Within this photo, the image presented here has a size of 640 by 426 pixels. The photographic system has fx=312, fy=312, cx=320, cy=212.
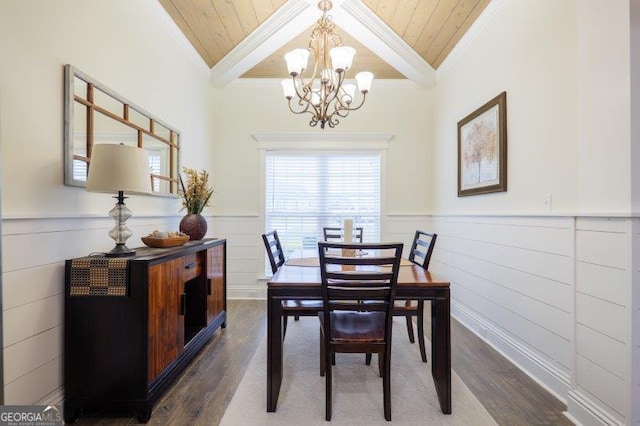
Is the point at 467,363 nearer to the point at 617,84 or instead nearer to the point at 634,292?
the point at 634,292

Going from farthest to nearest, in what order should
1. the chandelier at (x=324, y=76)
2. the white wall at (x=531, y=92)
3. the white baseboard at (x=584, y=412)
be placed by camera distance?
1. the chandelier at (x=324, y=76)
2. the white wall at (x=531, y=92)
3. the white baseboard at (x=584, y=412)

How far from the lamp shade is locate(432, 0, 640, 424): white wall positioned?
2492 mm

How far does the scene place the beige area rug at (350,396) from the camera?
1731mm

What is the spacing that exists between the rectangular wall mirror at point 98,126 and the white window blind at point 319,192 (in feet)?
5.20

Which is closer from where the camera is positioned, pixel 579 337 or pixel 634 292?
pixel 634 292

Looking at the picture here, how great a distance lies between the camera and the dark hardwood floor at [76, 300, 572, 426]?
1.74 metres

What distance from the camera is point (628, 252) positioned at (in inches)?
57.3

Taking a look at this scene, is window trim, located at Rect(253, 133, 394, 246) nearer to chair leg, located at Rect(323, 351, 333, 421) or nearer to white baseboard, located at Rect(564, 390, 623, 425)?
chair leg, located at Rect(323, 351, 333, 421)

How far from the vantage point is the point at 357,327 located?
187cm

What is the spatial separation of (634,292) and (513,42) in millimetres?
1972

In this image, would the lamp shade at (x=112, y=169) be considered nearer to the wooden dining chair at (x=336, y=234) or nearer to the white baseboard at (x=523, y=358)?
the wooden dining chair at (x=336, y=234)

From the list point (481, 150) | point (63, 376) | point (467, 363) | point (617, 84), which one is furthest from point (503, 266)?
point (63, 376)

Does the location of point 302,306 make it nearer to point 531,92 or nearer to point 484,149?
point 484,149

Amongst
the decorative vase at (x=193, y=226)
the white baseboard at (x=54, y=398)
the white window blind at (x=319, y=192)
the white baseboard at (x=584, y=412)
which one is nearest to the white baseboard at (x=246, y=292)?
the white window blind at (x=319, y=192)
